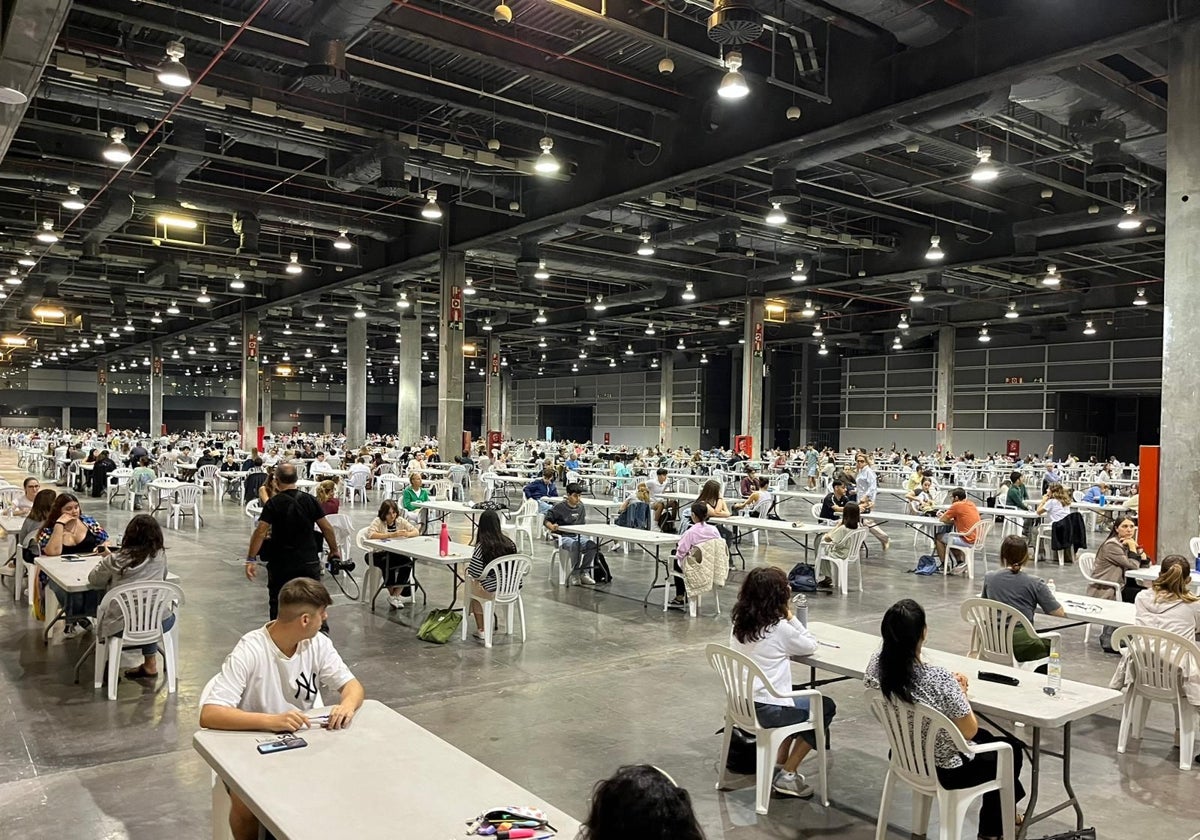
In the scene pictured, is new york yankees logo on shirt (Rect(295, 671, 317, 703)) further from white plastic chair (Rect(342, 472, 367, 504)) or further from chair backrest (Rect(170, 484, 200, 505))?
white plastic chair (Rect(342, 472, 367, 504))

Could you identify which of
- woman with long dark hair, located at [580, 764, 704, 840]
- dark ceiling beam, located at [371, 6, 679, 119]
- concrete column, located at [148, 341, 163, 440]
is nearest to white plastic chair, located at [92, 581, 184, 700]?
woman with long dark hair, located at [580, 764, 704, 840]

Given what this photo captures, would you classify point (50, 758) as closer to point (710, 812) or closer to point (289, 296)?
point (710, 812)

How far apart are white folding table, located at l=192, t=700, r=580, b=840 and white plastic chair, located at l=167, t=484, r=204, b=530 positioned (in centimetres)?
1300

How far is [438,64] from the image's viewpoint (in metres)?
10.5

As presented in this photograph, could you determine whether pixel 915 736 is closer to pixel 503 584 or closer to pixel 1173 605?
pixel 1173 605

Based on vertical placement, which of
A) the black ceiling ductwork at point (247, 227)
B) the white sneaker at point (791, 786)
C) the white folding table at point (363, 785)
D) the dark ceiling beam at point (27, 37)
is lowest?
the white sneaker at point (791, 786)


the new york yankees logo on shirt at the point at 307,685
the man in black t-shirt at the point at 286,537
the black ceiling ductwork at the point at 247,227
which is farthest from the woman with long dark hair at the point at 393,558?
the black ceiling ductwork at the point at 247,227

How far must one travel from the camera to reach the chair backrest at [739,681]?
4102mm

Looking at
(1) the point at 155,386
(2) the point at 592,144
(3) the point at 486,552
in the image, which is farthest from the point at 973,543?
(1) the point at 155,386

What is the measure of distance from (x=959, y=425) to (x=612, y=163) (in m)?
26.9

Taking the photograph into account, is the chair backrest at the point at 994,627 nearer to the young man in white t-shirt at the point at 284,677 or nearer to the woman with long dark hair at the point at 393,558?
the young man in white t-shirt at the point at 284,677

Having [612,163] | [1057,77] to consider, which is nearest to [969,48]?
[1057,77]

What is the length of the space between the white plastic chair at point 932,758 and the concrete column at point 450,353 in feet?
48.9

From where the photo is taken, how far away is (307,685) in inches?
127
